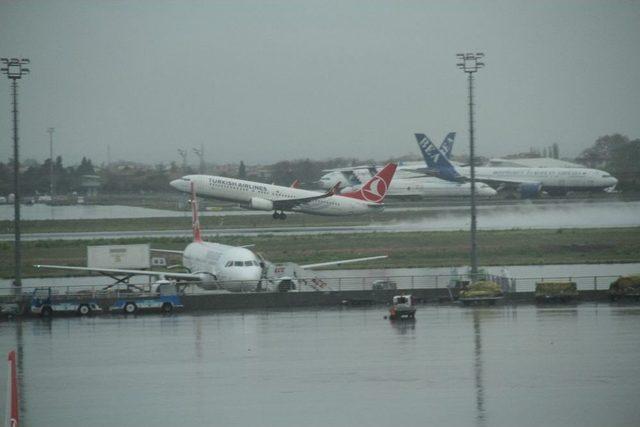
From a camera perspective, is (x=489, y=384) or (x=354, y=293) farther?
(x=354, y=293)

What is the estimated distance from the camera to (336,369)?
34.5 meters

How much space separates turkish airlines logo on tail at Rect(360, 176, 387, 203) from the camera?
106 meters

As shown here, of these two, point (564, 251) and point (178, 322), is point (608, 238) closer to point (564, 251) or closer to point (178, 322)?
point (564, 251)

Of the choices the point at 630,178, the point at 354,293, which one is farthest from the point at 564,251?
the point at 630,178

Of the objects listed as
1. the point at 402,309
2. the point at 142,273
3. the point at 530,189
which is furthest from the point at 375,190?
the point at 402,309

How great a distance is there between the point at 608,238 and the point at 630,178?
9207 centimetres

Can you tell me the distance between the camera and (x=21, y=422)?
27859 millimetres

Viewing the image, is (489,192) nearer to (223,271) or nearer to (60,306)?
(223,271)

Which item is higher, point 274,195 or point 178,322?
point 274,195

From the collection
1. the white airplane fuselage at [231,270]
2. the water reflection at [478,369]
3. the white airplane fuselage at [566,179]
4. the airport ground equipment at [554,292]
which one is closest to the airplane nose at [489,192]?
the white airplane fuselage at [566,179]

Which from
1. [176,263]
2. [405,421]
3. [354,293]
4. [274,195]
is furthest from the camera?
[274,195]

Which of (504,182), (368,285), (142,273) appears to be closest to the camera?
(142,273)

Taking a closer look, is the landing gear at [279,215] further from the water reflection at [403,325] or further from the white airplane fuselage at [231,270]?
the water reflection at [403,325]

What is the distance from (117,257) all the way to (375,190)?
160ft
